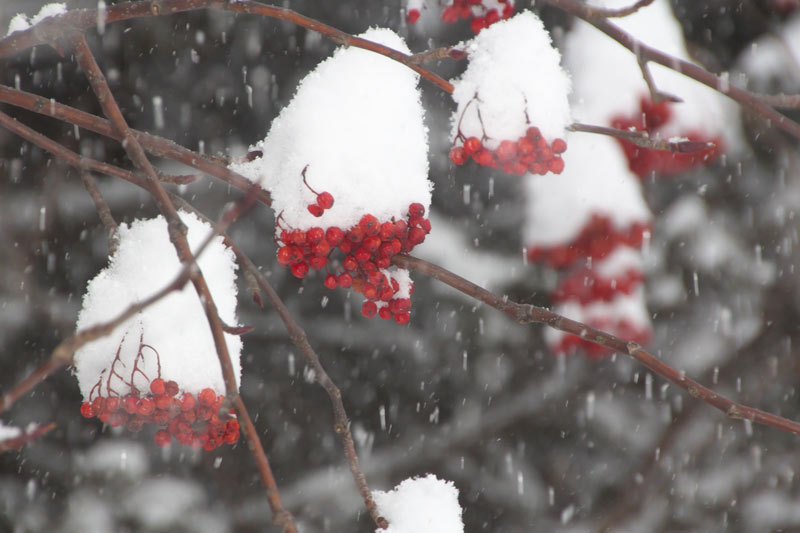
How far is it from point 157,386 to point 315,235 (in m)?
0.38

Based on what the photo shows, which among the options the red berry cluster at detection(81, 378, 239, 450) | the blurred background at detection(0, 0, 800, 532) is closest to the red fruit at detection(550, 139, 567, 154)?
the red berry cluster at detection(81, 378, 239, 450)

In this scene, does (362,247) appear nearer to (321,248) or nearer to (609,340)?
(321,248)

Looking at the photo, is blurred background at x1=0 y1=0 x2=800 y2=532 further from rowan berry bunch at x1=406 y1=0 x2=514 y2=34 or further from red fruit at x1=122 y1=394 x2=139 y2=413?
red fruit at x1=122 y1=394 x2=139 y2=413

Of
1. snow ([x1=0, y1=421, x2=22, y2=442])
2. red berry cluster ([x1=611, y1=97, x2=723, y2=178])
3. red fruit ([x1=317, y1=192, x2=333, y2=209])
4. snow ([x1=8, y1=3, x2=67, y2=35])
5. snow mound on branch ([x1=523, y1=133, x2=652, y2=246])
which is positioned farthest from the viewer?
snow mound on branch ([x1=523, y1=133, x2=652, y2=246])

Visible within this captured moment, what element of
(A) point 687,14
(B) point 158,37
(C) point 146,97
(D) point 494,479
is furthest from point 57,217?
(A) point 687,14

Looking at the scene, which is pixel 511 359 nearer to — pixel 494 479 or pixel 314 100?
pixel 494 479

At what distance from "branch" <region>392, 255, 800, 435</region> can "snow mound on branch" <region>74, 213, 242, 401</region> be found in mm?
426

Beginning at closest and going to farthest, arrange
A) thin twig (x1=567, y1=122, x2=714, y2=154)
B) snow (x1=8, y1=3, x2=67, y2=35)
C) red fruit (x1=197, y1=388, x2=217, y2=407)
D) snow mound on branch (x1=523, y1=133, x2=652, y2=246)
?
thin twig (x1=567, y1=122, x2=714, y2=154) → red fruit (x1=197, y1=388, x2=217, y2=407) → snow (x1=8, y1=3, x2=67, y2=35) → snow mound on branch (x1=523, y1=133, x2=652, y2=246)

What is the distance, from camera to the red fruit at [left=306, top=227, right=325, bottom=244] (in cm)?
111

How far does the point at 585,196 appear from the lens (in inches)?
89.7

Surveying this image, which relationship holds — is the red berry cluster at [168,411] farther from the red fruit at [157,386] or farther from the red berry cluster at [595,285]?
the red berry cluster at [595,285]

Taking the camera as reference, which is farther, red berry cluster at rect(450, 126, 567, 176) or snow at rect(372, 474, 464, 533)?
red berry cluster at rect(450, 126, 567, 176)

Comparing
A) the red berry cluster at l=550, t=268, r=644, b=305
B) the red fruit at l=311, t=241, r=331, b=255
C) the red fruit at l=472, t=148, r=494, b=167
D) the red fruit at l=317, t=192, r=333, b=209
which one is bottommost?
the red fruit at l=311, t=241, r=331, b=255

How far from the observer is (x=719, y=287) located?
9.77 feet
